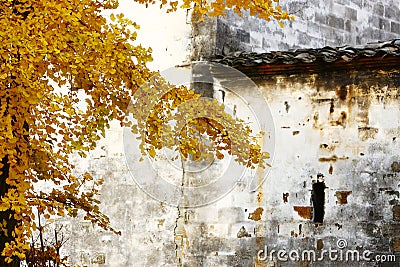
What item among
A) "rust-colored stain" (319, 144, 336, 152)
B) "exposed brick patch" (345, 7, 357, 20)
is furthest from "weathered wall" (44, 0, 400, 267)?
"exposed brick patch" (345, 7, 357, 20)

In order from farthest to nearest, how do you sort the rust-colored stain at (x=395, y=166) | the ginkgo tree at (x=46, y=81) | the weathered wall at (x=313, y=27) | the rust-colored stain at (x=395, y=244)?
the weathered wall at (x=313, y=27) < the rust-colored stain at (x=395, y=166) < the rust-colored stain at (x=395, y=244) < the ginkgo tree at (x=46, y=81)

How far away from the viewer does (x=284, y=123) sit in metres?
8.62

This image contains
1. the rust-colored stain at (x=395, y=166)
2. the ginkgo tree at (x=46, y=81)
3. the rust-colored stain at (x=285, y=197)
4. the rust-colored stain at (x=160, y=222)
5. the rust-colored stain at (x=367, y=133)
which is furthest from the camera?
the rust-colored stain at (x=160, y=222)

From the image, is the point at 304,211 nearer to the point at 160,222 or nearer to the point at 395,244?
the point at 395,244

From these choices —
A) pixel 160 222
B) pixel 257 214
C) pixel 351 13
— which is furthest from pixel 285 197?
pixel 351 13

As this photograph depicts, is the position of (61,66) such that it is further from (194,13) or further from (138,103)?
(194,13)

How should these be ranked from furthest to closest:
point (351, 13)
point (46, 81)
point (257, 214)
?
point (351, 13)
point (257, 214)
point (46, 81)

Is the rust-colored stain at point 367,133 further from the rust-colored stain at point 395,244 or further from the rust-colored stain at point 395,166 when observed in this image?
the rust-colored stain at point 395,244

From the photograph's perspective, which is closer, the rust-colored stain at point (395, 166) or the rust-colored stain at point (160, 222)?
the rust-colored stain at point (395, 166)

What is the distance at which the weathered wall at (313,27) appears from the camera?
9.70m

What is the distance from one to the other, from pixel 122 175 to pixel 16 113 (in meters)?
3.28

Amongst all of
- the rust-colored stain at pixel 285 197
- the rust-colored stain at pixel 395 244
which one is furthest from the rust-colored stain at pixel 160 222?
the rust-colored stain at pixel 395 244

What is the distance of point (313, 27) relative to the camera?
10906mm

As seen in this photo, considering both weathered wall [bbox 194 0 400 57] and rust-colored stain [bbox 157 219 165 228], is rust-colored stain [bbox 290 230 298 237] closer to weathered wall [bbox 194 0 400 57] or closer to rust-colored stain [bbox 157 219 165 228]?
rust-colored stain [bbox 157 219 165 228]
